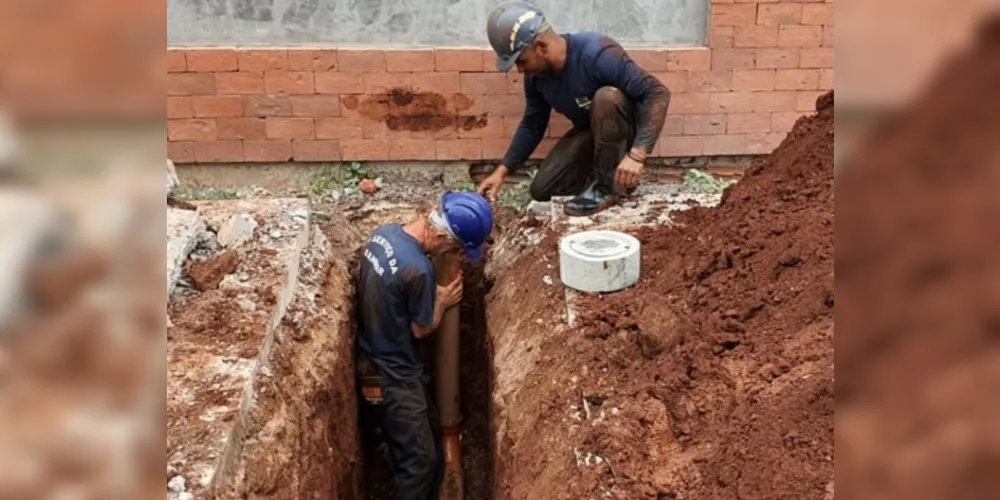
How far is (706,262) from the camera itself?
3900 mm

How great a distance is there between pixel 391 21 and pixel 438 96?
20.4 inches

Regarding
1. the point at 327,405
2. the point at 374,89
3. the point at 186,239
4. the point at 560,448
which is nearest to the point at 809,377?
the point at 560,448

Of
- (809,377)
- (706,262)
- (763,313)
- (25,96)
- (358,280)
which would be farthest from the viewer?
(358,280)

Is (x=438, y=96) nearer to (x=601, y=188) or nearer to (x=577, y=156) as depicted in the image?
(x=577, y=156)

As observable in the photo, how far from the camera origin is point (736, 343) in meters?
3.30

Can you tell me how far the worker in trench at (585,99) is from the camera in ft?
15.0

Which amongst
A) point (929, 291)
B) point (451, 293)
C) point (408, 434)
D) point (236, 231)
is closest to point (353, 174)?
point (236, 231)

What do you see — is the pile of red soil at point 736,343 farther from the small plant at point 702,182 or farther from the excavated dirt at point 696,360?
the small plant at point 702,182

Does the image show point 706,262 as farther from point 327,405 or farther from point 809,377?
point 327,405

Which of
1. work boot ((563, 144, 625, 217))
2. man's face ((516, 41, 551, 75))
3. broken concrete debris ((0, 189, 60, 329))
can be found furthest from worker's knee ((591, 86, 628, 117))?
broken concrete debris ((0, 189, 60, 329))

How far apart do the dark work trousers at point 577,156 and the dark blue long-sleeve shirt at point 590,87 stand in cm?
11

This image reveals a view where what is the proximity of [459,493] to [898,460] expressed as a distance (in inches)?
172

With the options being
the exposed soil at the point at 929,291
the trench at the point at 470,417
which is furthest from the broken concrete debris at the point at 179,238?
the exposed soil at the point at 929,291

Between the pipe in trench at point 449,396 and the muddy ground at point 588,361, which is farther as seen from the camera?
the pipe in trench at point 449,396
